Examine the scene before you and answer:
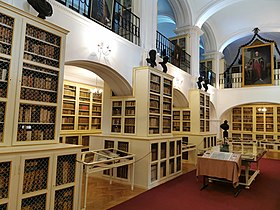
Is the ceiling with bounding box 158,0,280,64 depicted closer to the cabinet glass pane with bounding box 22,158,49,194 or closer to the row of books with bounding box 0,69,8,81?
the row of books with bounding box 0,69,8,81

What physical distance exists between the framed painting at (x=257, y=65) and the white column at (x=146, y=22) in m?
6.94

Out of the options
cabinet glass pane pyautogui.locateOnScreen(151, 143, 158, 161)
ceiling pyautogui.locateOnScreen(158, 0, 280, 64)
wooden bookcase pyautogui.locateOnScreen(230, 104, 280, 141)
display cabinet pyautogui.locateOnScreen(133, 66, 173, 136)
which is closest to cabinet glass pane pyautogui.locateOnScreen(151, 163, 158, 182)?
cabinet glass pane pyautogui.locateOnScreen(151, 143, 158, 161)

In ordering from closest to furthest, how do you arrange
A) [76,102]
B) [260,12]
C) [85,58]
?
[85,58]
[76,102]
[260,12]

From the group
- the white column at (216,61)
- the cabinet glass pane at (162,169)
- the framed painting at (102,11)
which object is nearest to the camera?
the framed painting at (102,11)

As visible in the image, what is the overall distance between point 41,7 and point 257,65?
1063 cm

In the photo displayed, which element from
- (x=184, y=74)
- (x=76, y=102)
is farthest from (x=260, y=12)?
(x=76, y=102)

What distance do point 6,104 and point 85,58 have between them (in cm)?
189

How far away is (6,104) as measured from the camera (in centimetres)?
280

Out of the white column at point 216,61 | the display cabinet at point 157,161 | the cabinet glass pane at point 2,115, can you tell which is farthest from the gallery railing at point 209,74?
the cabinet glass pane at point 2,115

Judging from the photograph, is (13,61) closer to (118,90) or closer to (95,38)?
(95,38)

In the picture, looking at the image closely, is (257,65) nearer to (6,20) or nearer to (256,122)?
(256,122)

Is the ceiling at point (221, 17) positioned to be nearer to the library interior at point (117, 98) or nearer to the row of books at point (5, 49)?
the library interior at point (117, 98)

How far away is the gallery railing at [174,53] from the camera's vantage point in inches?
307

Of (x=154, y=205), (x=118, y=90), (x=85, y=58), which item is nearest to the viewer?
(x=154, y=205)
